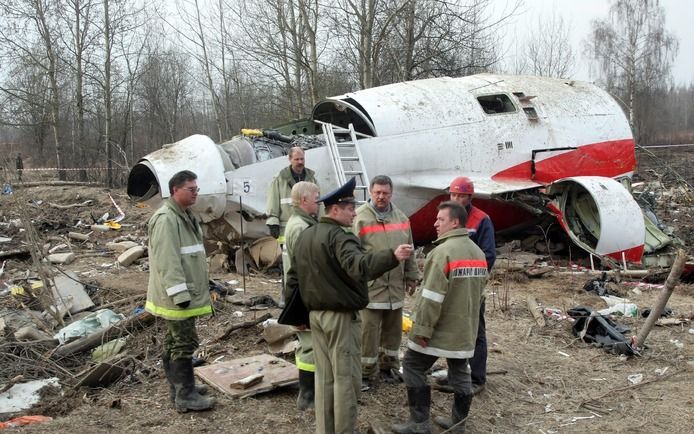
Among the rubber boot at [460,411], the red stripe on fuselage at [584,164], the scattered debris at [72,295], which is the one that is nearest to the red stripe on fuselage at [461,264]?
the rubber boot at [460,411]

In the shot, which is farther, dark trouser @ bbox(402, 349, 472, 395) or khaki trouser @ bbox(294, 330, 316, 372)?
khaki trouser @ bbox(294, 330, 316, 372)

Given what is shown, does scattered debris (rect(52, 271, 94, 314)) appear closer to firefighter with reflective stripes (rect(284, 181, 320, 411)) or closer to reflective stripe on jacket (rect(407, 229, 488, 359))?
firefighter with reflective stripes (rect(284, 181, 320, 411))

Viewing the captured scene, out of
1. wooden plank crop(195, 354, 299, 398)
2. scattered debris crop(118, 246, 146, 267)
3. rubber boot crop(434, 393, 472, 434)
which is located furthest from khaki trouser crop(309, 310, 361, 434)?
scattered debris crop(118, 246, 146, 267)

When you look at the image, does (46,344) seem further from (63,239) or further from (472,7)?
(472,7)

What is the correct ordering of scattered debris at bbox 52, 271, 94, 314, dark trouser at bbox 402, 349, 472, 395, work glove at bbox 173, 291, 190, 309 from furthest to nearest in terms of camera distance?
1. scattered debris at bbox 52, 271, 94, 314
2. work glove at bbox 173, 291, 190, 309
3. dark trouser at bbox 402, 349, 472, 395

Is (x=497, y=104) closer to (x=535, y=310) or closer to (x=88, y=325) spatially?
(x=535, y=310)

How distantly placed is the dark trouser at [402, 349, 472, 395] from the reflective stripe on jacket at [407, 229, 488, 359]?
0.39 ft

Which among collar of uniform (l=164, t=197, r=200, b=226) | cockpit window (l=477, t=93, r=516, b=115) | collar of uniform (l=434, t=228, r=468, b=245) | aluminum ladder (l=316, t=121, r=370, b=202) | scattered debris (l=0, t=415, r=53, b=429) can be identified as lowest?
scattered debris (l=0, t=415, r=53, b=429)

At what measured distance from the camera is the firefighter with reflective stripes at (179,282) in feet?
14.0

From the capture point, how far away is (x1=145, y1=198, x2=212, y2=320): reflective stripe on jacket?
422 cm

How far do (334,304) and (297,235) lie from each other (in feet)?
3.38

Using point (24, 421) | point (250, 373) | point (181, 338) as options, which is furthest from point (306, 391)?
point (24, 421)

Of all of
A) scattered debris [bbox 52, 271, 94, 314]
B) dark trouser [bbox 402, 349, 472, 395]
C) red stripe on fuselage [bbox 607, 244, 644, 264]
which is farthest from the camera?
red stripe on fuselage [bbox 607, 244, 644, 264]

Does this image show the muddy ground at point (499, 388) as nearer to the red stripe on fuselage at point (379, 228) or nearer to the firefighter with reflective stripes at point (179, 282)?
the firefighter with reflective stripes at point (179, 282)
